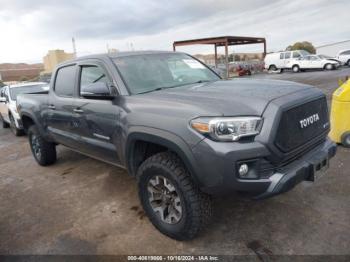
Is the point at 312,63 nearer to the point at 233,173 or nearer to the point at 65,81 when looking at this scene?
the point at 65,81

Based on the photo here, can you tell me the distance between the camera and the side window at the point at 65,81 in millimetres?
4359

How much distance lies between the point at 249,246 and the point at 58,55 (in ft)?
223

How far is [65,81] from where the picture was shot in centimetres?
457

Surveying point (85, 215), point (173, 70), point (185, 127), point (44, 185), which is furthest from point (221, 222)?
point (44, 185)

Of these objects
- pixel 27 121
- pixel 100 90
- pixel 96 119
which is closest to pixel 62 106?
pixel 96 119

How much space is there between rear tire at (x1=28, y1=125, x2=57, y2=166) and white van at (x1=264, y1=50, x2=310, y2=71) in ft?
85.6

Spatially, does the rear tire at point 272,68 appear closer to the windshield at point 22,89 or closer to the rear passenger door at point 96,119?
the windshield at point 22,89

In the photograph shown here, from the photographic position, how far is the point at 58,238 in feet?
10.9

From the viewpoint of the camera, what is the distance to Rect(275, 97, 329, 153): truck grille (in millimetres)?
2596

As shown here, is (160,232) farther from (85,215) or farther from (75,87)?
(75,87)

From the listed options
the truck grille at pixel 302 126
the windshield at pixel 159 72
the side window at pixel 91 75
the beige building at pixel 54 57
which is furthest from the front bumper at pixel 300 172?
the beige building at pixel 54 57

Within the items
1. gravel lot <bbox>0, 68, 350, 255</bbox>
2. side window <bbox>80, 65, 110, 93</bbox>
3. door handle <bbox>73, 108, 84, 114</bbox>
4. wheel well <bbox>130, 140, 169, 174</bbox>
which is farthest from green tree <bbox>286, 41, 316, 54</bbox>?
wheel well <bbox>130, 140, 169, 174</bbox>

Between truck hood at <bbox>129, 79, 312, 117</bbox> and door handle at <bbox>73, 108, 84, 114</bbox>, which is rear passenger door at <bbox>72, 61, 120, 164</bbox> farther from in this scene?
truck hood at <bbox>129, 79, 312, 117</bbox>

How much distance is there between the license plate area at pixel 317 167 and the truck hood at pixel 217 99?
0.67 meters
